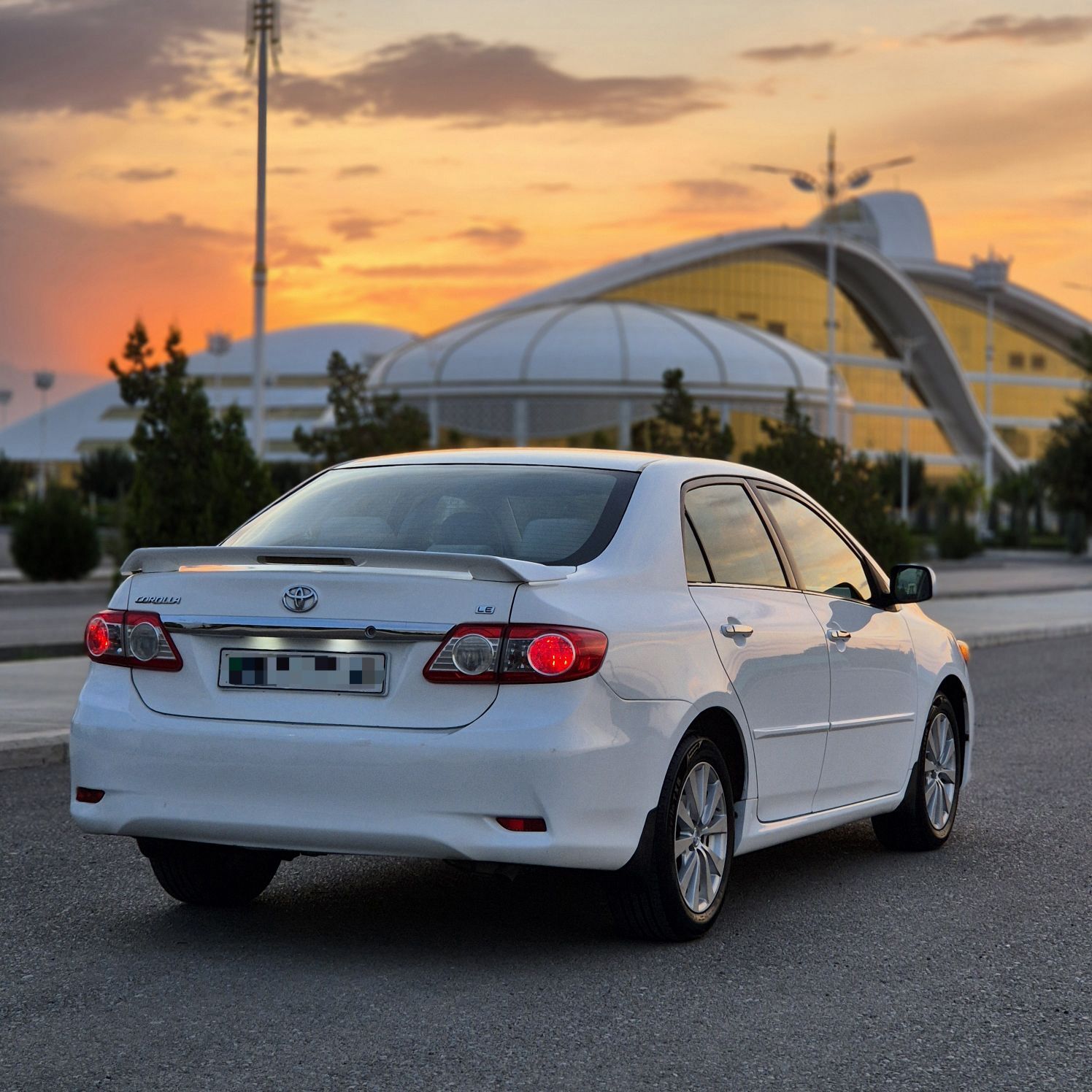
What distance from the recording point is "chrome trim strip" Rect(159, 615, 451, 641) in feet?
17.0

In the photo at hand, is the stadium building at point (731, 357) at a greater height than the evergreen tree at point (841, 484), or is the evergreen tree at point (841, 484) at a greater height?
the stadium building at point (731, 357)

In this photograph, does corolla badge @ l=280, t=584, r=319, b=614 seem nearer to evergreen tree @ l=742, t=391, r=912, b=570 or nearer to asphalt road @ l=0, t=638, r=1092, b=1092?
asphalt road @ l=0, t=638, r=1092, b=1092

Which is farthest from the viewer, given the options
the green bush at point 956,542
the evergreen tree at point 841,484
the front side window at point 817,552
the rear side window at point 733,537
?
the green bush at point 956,542

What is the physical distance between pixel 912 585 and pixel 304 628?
2891 millimetres

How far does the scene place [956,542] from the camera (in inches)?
2302

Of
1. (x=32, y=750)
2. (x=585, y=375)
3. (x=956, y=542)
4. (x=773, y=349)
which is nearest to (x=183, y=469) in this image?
(x=32, y=750)

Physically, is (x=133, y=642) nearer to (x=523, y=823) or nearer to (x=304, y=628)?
(x=304, y=628)

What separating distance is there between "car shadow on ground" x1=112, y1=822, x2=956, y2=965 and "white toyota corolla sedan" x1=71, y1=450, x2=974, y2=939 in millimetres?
236

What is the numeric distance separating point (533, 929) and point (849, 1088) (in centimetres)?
184

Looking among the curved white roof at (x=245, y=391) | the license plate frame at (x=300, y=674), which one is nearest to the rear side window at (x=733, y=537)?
the license plate frame at (x=300, y=674)

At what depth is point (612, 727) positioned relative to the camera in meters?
5.26

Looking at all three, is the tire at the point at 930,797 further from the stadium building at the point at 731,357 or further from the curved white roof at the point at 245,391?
the curved white roof at the point at 245,391

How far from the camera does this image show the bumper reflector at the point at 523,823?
16.8 feet

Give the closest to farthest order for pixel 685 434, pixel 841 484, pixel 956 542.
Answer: pixel 841 484 < pixel 685 434 < pixel 956 542
